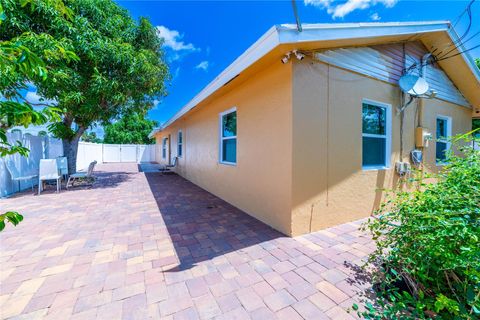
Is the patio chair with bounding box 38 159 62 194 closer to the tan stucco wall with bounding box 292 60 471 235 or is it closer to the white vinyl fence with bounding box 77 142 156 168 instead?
the tan stucco wall with bounding box 292 60 471 235

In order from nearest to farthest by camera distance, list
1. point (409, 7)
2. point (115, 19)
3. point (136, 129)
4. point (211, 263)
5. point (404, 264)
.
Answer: point (404, 264), point (211, 263), point (409, 7), point (115, 19), point (136, 129)

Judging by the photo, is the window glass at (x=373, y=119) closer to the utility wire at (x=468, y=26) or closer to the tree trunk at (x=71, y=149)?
the utility wire at (x=468, y=26)

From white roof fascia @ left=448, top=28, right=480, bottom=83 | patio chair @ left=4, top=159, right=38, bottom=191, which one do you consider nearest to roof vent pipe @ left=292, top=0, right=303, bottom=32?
white roof fascia @ left=448, top=28, right=480, bottom=83

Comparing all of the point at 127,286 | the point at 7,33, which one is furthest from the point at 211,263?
the point at 7,33

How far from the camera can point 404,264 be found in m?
1.80

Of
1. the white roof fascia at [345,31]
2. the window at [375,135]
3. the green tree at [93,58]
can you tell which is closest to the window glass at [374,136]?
the window at [375,135]

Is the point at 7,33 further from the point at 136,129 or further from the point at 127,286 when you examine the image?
the point at 136,129

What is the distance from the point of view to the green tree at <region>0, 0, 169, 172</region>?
5457 mm

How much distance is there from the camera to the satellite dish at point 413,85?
4.11 meters

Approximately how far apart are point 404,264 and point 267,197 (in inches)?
85.8

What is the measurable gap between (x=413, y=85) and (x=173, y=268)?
5281mm

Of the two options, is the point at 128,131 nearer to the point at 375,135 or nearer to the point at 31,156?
the point at 31,156

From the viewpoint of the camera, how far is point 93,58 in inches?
237

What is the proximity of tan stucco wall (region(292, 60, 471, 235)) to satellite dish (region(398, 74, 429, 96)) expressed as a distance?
0.21 metres
